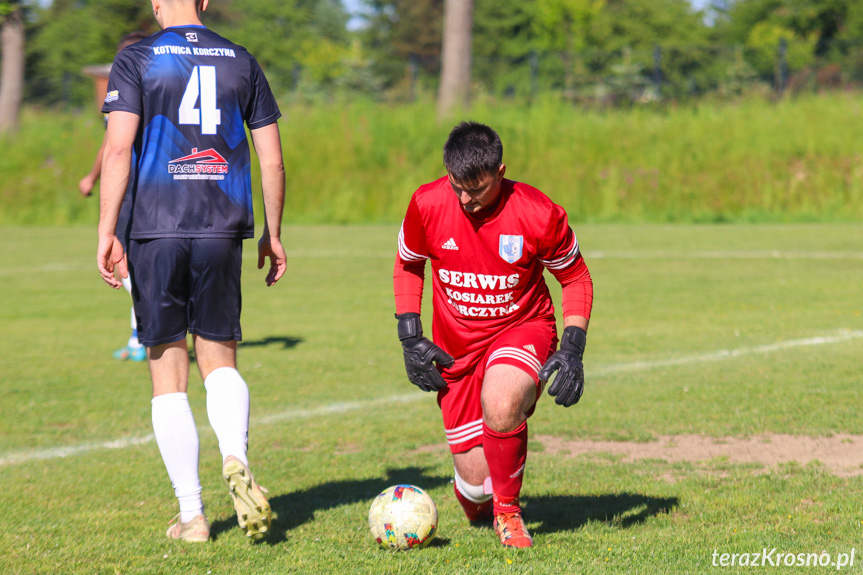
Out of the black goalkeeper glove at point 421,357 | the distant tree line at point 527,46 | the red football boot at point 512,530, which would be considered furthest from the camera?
the distant tree line at point 527,46

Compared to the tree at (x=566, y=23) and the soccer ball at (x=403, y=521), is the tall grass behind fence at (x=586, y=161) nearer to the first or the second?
the soccer ball at (x=403, y=521)

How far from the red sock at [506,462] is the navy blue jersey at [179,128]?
1386 millimetres

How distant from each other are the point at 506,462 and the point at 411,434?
2.06 m

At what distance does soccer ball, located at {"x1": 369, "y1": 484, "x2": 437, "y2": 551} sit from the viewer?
13.1 ft

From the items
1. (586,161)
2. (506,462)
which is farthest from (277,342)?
(586,161)

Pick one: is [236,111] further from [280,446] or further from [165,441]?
[280,446]

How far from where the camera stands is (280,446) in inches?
233

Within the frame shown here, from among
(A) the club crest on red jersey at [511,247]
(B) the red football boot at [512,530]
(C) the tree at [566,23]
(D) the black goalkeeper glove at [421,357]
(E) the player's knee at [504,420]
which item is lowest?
(B) the red football boot at [512,530]

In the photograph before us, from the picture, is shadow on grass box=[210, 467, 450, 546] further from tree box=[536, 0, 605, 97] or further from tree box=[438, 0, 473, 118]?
tree box=[536, 0, 605, 97]

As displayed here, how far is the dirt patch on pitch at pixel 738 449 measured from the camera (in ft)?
17.3

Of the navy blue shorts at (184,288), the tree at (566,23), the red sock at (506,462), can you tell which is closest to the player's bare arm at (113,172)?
the navy blue shorts at (184,288)

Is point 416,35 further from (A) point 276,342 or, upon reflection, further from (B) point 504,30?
(A) point 276,342

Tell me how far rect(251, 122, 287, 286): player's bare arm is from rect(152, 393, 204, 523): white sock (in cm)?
68

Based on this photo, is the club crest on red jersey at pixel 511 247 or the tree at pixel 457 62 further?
the tree at pixel 457 62
